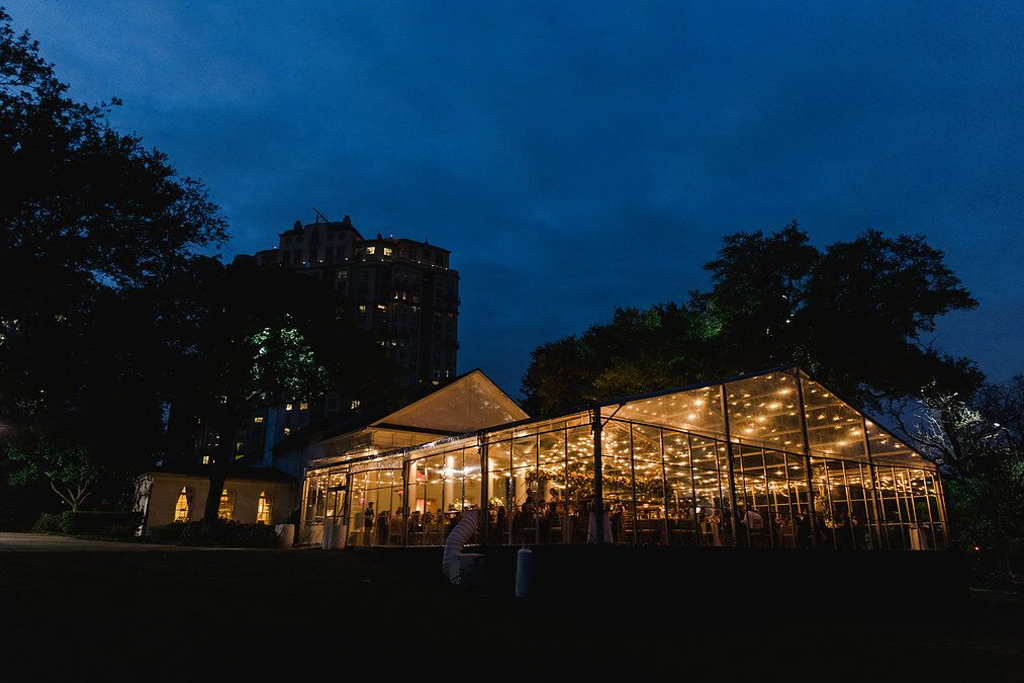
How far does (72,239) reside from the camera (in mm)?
14070

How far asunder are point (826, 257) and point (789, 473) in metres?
13.2

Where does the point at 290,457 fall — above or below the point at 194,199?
below

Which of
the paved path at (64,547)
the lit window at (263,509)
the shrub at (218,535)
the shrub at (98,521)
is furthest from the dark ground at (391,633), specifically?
the shrub at (98,521)

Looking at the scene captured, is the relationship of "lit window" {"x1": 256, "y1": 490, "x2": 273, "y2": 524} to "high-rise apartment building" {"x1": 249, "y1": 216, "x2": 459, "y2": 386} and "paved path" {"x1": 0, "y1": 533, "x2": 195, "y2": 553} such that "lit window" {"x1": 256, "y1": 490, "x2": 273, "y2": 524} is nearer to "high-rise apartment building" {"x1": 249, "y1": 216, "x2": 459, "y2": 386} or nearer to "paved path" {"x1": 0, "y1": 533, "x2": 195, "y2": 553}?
"paved path" {"x1": 0, "y1": 533, "x2": 195, "y2": 553}

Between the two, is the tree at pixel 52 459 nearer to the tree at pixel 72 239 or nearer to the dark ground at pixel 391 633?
the tree at pixel 72 239

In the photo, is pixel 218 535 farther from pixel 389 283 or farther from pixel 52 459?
pixel 389 283

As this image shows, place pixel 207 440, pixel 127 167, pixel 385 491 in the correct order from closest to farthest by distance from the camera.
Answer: pixel 127 167 → pixel 385 491 → pixel 207 440

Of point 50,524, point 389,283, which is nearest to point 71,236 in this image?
point 50,524

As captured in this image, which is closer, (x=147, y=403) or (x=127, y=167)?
(x=127, y=167)

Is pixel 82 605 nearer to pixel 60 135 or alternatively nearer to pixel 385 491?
pixel 60 135

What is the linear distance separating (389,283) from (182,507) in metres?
67.5

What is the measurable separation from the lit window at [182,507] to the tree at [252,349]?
3.40 metres

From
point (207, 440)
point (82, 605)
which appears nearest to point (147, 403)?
point (82, 605)

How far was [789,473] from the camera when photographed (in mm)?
17750
